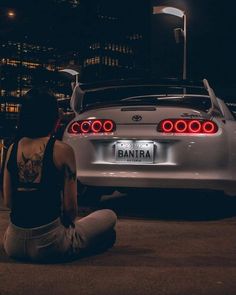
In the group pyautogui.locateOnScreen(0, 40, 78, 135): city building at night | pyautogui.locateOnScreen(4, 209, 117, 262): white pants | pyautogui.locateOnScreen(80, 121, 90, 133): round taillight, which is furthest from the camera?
pyautogui.locateOnScreen(0, 40, 78, 135): city building at night

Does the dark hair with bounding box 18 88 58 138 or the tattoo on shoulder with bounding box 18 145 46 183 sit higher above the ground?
the dark hair with bounding box 18 88 58 138

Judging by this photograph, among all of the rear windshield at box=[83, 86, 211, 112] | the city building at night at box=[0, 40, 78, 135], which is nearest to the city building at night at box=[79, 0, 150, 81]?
the city building at night at box=[0, 40, 78, 135]

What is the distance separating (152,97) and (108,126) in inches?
31.6

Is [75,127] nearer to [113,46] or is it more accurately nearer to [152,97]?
[152,97]

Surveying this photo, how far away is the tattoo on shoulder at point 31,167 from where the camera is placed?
163 inches

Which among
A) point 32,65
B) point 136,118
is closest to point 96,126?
point 136,118

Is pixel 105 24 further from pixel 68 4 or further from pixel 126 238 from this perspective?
pixel 126 238

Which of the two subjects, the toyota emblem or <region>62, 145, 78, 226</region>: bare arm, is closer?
<region>62, 145, 78, 226</region>: bare arm

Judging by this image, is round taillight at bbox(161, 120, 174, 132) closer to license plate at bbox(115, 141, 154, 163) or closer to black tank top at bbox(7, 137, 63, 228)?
license plate at bbox(115, 141, 154, 163)

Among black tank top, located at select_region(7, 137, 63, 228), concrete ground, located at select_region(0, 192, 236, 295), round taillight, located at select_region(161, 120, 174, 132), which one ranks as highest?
round taillight, located at select_region(161, 120, 174, 132)

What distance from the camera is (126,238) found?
5168 mm

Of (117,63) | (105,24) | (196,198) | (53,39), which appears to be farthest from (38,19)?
(196,198)

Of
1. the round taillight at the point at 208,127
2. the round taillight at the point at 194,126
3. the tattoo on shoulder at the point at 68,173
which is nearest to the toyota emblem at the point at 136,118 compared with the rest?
the round taillight at the point at 194,126

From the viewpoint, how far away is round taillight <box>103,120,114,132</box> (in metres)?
6.30
